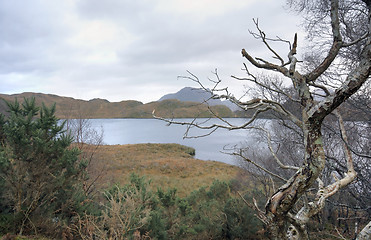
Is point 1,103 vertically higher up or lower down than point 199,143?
higher up

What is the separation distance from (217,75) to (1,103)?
1176 centimetres

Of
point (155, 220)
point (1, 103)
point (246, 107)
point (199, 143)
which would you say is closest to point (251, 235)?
point (155, 220)

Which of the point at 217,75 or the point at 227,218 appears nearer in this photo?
the point at 217,75

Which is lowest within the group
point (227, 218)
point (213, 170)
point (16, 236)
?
point (213, 170)

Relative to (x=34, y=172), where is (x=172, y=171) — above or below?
below

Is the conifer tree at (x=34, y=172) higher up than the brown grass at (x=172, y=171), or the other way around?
the conifer tree at (x=34, y=172)

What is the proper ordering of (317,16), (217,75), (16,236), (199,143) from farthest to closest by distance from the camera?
1. (199,143)
2. (16,236)
3. (317,16)
4. (217,75)

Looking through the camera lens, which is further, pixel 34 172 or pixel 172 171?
pixel 172 171

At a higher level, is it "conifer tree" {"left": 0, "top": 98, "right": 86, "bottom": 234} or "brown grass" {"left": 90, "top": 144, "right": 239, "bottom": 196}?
"conifer tree" {"left": 0, "top": 98, "right": 86, "bottom": 234}

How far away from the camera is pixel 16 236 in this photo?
5168 millimetres

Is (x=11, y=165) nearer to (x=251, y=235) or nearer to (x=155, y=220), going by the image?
(x=155, y=220)

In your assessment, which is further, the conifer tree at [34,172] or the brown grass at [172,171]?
the brown grass at [172,171]

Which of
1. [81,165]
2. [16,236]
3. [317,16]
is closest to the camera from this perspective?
[317,16]

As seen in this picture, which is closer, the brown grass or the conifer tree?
the conifer tree
